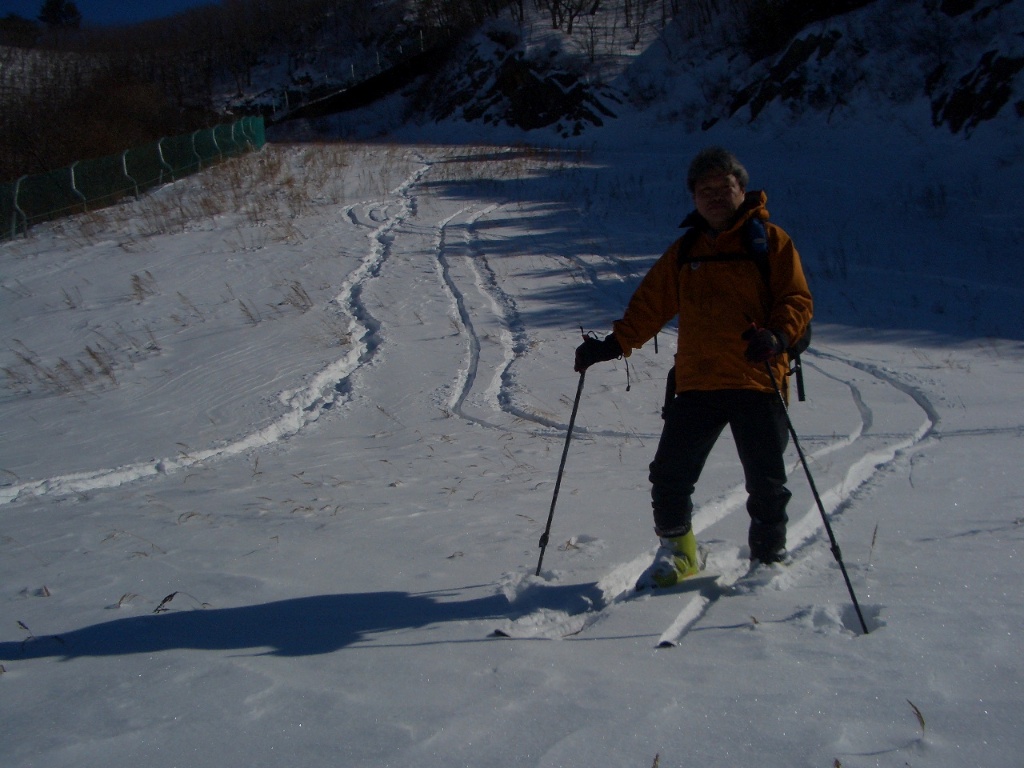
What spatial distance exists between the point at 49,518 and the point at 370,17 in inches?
2370

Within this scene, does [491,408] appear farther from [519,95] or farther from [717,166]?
[519,95]

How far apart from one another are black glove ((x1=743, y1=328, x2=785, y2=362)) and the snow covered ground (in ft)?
3.11

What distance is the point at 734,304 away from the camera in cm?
320

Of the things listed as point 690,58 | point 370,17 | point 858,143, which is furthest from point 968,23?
point 370,17

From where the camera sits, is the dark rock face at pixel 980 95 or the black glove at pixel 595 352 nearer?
the black glove at pixel 595 352

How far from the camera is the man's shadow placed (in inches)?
113

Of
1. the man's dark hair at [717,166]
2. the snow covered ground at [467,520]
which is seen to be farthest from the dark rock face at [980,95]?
the man's dark hair at [717,166]

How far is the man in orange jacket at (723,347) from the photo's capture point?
10.3 ft

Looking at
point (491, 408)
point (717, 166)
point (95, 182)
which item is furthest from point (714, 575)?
point (95, 182)

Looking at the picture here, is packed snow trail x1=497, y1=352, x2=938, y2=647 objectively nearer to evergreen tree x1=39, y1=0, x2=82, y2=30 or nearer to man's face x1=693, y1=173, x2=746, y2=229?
man's face x1=693, y1=173, x2=746, y2=229

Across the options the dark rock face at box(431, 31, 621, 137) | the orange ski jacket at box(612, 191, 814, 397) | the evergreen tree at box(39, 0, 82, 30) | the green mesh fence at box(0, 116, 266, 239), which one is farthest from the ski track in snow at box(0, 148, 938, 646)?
the evergreen tree at box(39, 0, 82, 30)

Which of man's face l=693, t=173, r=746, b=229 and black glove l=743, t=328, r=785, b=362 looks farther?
man's face l=693, t=173, r=746, b=229

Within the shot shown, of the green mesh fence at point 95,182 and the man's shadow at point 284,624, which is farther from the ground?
the green mesh fence at point 95,182

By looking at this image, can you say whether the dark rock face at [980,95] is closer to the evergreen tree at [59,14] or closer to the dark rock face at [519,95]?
the dark rock face at [519,95]
